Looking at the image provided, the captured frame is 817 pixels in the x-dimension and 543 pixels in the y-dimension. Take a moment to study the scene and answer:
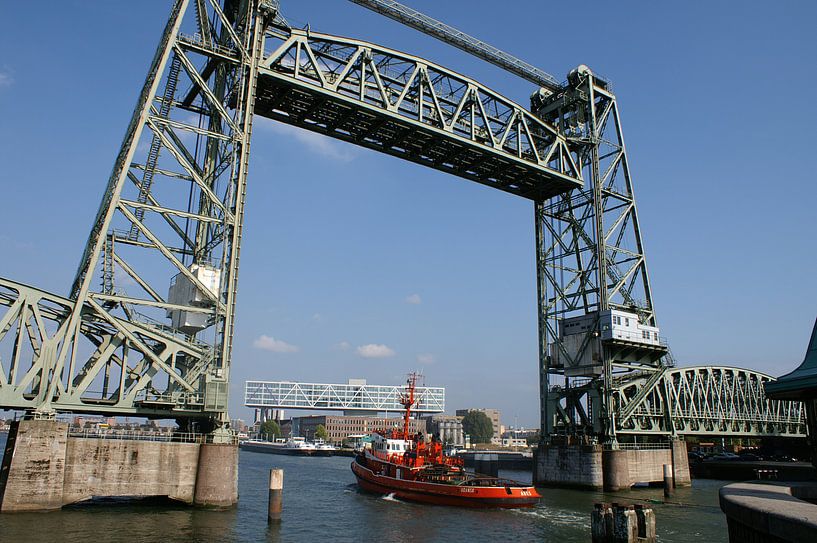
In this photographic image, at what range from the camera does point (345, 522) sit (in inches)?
1217

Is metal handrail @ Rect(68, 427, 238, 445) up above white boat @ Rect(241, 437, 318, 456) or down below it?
above

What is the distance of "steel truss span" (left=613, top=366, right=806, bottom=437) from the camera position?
48.9 m

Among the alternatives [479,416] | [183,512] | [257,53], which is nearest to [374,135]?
[257,53]

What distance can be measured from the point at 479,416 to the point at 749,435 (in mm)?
118327

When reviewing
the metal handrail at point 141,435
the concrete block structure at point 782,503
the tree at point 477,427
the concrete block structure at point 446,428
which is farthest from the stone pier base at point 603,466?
the tree at point 477,427

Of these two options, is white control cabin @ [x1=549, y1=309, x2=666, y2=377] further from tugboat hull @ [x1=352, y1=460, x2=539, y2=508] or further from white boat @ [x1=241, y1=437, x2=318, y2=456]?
white boat @ [x1=241, y1=437, x2=318, y2=456]

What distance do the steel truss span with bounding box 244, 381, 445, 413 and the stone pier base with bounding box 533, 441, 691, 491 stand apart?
3961 inches

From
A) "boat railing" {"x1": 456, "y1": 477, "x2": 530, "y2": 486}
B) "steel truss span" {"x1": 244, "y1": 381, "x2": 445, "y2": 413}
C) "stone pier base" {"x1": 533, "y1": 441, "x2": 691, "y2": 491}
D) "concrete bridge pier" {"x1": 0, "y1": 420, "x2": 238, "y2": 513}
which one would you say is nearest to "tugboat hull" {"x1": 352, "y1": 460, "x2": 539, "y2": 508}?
"boat railing" {"x1": 456, "y1": 477, "x2": 530, "y2": 486}

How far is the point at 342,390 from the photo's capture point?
156125mm

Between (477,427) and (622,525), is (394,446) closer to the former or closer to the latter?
(622,525)

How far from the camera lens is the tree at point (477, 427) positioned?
172375 millimetres

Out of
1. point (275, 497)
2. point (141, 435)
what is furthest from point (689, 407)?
point (141, 435)

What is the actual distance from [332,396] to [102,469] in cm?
13108

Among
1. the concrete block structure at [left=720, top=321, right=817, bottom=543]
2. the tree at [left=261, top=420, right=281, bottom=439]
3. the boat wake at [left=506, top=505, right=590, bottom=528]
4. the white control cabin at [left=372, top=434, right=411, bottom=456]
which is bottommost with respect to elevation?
the tree at [left=261, top=420, right=281, bottom=439]
